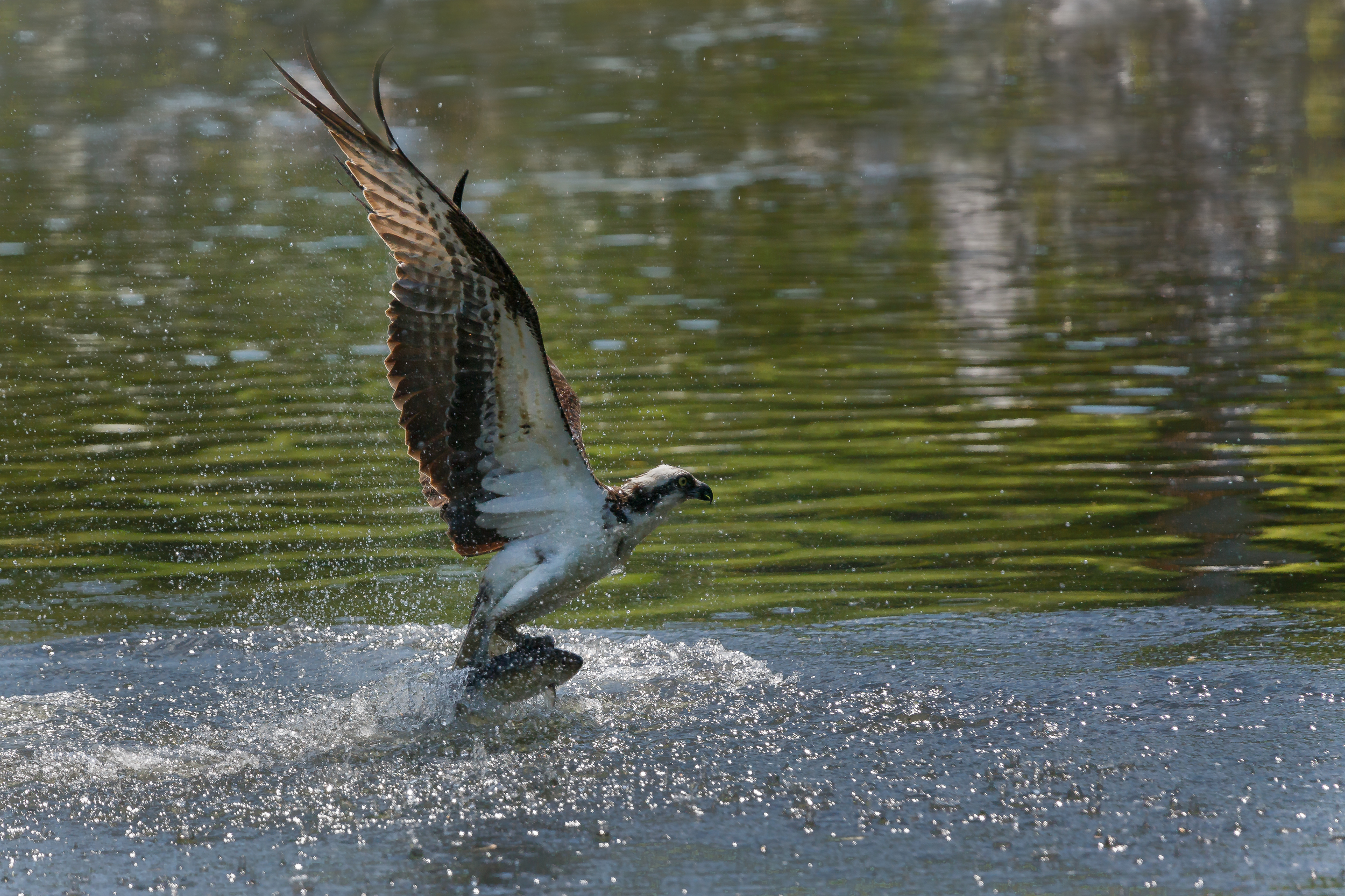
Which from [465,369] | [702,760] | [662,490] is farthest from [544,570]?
[702,760]

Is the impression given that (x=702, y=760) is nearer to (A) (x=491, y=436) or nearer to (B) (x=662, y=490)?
(B) (x=662, y=490)

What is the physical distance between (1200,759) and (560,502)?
101 inches

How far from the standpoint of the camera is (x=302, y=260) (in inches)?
679

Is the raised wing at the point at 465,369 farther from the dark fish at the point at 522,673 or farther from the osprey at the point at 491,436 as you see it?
the dark fish at the point at 522,673

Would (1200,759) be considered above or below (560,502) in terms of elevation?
below

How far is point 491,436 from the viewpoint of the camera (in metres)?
6.80

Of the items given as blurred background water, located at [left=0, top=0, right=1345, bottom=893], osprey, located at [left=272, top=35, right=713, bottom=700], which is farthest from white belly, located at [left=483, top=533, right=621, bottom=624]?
blurred background water, located at [left=0, top=0, right=1345, bottom=893]

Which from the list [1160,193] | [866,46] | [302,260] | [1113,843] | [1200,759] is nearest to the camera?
[1113,843]

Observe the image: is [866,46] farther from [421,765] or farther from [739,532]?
[421,765]

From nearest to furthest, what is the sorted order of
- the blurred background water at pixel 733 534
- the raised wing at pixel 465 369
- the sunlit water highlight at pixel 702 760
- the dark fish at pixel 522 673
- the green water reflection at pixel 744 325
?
the sunlit water highlight at pixel 702 760
the blurred background water at pixel 733 534
the raised wing at pixel 465 369
the dark fish at pixel 522 673
the green water reflection at pixel 744 325

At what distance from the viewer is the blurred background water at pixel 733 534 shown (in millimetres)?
5727

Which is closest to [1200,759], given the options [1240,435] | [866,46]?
[1240,435]

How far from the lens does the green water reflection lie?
8938 mm

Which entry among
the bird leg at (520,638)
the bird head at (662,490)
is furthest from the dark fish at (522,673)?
the bird head at (662,490)
